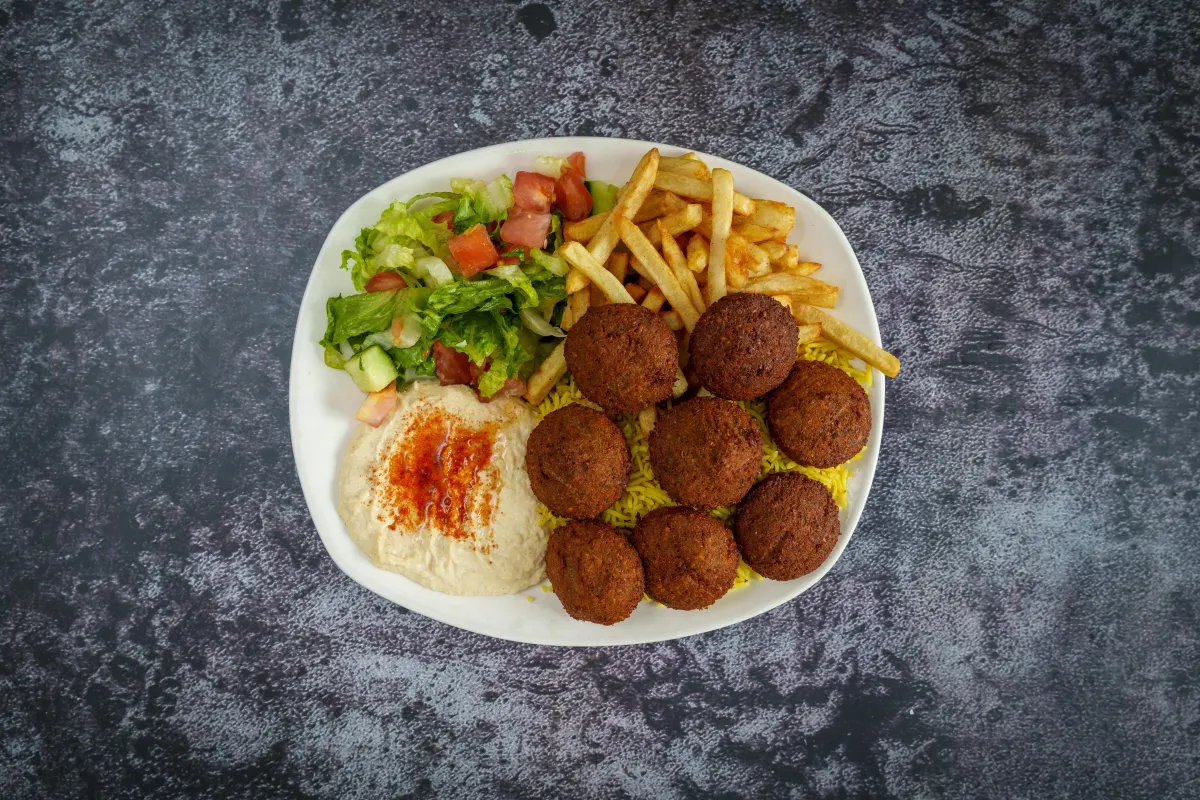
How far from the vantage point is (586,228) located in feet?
9.31

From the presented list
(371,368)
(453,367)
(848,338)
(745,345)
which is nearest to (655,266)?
(745,345)

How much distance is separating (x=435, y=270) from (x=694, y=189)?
0.99m

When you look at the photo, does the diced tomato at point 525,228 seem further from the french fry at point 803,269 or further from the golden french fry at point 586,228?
the french fry at point 803,269

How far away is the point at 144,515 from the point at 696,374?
253 centimetres

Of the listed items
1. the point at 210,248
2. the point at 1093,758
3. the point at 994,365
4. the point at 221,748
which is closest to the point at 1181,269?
the point at 994,365

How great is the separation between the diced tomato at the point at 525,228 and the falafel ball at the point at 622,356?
42 centimetres

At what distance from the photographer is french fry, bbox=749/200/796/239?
277 centimetres

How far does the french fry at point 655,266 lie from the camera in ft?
8.76

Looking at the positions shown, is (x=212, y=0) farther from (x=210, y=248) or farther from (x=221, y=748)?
(x=221, y=748)

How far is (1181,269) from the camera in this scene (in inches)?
133

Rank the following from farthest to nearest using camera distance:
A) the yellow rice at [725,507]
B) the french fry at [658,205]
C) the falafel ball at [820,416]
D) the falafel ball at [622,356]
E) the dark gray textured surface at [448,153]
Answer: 1. the dark gray textured surface at [448,153]
2. the yellow rice at [725,507]
3. the french fry at [658,205]
4. the falafel ball at [820,416]
5. the falafel ball at [622,356]

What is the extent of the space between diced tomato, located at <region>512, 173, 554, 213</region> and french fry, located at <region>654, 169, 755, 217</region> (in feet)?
1.37

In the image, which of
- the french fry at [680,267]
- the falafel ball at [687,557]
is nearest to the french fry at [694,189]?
the french fry at [680,267]

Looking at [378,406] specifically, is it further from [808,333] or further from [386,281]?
[808,333]
